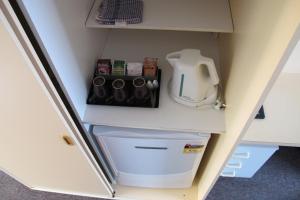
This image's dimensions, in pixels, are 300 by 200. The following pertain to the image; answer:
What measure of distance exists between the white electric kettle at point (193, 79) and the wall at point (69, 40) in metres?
0.33

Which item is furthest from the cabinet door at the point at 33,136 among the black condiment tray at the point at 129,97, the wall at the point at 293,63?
the wall at the point at 293,63

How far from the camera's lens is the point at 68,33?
34.1 inches

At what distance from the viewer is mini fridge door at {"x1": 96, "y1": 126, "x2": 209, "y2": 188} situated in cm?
111

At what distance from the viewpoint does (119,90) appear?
1039 millimetres

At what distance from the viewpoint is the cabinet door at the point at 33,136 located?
0.67 metres

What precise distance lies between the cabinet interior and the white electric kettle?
7cm

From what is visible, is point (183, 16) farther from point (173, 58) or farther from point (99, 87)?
point (99, 87)

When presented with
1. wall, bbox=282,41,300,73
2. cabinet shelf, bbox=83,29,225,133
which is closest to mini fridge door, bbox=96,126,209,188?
cabinet shelf, bbox=83,29,225,133

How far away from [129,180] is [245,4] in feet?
3.63

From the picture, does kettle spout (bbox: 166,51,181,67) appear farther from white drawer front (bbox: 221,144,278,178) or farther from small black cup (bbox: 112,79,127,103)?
white drawer front (bbox: 221,144,278,178)

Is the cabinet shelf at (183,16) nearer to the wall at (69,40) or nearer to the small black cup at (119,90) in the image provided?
the wall at (69,40)

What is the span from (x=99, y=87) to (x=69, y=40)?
0.77 feet

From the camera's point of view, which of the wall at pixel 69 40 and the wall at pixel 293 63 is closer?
the wall at pixel 69 40

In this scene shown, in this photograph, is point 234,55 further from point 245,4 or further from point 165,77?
point 165,77
